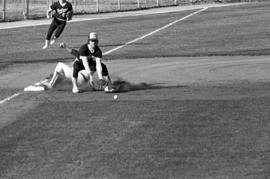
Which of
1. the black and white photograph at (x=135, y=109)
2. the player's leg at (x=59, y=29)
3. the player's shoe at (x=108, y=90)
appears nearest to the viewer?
the black and white photograph at (x=135, y=109)

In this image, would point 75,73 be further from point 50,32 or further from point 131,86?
point 50,32

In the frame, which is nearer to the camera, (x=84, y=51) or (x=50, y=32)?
(x=84, y=51)

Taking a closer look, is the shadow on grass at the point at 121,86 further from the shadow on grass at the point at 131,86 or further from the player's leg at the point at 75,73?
the player's leg at the point at 75,73

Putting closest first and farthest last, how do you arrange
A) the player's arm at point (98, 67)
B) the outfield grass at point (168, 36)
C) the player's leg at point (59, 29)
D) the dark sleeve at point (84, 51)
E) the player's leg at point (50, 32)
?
1. the player's arm at point (98, 67)
2. the dark sleeve at point (84, 51)
3. the outfield grass at point (168, 36)
4. the player's leg at point (50, 32)
5. the player's leg at point (59, 29)

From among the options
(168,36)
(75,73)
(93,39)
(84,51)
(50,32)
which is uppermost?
(93,39)

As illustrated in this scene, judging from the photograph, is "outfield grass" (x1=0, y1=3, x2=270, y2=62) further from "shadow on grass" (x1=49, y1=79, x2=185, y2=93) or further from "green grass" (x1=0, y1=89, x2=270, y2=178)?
"green grass" (x1=0, y1=89, x2=270, y2=178)

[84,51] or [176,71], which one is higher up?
[84,51]

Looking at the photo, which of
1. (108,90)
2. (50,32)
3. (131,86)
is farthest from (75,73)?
(50,32)

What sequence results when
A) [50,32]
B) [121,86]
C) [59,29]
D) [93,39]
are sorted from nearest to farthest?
Answer: [93,39] < [121,86] < [50,32] < [59,29]

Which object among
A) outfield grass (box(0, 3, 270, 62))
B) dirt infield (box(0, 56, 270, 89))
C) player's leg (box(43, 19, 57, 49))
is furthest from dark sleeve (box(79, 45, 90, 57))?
player's leg (box(43, 19, 57, 49))

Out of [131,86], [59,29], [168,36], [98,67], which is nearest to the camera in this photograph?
[98,67]

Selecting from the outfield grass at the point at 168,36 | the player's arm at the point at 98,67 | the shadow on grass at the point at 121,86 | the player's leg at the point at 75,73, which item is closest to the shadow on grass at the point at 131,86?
the shadow on grass at the point at 121,86

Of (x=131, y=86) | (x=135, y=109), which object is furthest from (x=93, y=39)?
(x=135, y=109)

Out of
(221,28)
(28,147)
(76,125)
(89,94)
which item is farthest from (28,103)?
(221,28)
